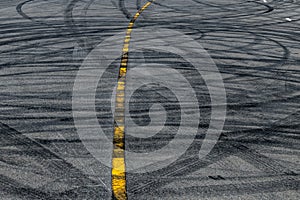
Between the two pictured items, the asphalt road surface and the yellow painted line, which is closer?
the yellow painted line

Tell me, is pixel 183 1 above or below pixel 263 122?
below

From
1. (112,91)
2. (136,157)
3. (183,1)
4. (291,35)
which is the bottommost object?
(183,1)

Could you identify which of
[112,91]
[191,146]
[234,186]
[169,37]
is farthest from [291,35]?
[234,186]

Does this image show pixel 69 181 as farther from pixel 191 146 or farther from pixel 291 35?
pixel 291 35

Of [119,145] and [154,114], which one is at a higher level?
[119,145]

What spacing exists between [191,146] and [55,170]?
62.6 inches

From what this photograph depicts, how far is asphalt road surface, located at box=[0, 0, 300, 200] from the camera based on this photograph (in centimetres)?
598

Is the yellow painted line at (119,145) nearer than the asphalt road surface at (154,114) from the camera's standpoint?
Yes

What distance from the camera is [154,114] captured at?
8.33m

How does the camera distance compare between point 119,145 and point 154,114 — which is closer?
point 119,145

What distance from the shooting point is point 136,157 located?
21.9 feet

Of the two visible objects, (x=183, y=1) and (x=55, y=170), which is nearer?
(x=55, y=170)

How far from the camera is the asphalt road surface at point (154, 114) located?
5.98 metres

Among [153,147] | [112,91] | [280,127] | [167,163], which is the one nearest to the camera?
[167,163]
